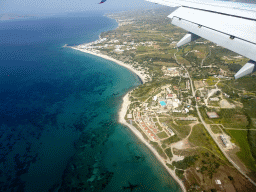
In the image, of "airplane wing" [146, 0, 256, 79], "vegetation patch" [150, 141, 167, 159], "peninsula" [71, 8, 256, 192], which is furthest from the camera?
"vegetation patch" [150, 141, 167, 159]

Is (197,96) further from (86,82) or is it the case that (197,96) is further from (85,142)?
(86,82)

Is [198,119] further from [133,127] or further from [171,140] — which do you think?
[133,127]

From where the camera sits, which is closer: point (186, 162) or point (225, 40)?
point (225, 40)

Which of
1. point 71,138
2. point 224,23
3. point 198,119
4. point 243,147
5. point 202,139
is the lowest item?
point 243,147

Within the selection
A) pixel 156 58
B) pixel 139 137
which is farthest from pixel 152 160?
pixel 156 58

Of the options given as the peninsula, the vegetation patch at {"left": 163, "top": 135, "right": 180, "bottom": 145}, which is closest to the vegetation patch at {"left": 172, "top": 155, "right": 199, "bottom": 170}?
the peninsula

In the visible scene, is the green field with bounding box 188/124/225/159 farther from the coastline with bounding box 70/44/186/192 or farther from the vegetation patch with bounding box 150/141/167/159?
Result: the coastline with bounding box 70/44/186/192

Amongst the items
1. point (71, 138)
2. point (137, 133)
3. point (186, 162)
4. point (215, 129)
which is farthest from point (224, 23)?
point (71, 138)

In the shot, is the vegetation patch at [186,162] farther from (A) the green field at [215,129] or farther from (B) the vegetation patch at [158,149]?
(A) the green field at [215,129]

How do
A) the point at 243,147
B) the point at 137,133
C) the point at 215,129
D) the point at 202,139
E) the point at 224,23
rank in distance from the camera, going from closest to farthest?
the point at 224,23
the point at 243,147
the point at 202,139
the point at 215,129
the point at 137,133
